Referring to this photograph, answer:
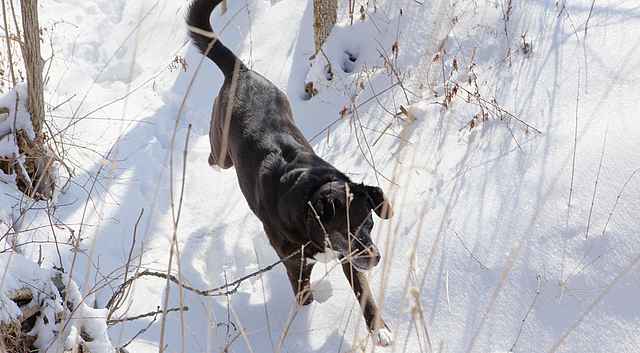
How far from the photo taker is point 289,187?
345 cm

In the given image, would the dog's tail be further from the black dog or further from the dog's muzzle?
the dog's muzzle

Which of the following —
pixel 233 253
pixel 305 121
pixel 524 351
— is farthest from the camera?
pixel 305 121

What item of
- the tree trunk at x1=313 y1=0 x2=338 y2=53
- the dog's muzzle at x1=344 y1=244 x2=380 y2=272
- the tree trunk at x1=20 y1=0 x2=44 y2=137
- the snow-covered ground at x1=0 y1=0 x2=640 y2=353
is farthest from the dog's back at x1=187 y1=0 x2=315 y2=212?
the tree trunk at x1=313 y1=0 x2=338 y2=53

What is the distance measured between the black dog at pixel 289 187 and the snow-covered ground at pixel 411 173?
14cm

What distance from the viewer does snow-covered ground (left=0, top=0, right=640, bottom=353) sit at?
3109mm

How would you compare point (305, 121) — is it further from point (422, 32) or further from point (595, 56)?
point (595, 56)

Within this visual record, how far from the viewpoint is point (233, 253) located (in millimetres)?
4035

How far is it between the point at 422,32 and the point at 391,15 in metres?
0.34

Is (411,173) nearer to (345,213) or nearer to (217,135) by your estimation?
(345,213)

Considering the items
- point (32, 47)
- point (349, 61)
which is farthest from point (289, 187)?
point (349, 61)

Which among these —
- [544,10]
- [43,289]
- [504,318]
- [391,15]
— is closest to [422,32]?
[391,15]

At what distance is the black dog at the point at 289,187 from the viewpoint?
124 inches

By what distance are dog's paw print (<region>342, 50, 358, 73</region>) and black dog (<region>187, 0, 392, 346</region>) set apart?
1.17 meters

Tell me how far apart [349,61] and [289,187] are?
6.68 ft
